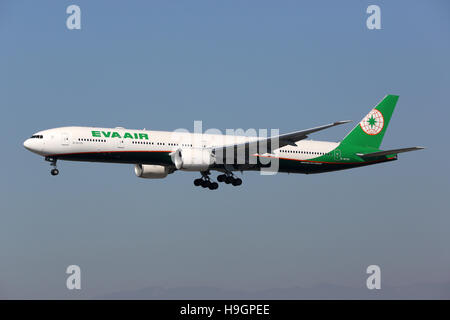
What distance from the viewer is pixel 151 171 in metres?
63.2

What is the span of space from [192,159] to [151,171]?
257 inches

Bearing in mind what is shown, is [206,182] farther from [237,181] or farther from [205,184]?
[237,181]

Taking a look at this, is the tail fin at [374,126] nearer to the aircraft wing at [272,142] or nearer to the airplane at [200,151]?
the airplane at [200,151]

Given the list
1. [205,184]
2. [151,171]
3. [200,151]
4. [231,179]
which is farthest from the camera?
[151,171]

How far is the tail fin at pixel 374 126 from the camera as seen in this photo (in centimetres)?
6738

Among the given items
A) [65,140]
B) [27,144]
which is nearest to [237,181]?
[65,140]

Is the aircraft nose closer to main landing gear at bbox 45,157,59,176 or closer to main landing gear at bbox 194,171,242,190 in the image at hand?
main landing gear at bbox 45,157,59,176

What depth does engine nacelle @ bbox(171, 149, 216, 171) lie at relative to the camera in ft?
189

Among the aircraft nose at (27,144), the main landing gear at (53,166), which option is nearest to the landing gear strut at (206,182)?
the main landing gear at (53,166)

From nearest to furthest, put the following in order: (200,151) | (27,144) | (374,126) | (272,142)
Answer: (27,144)
(272,142)
(200,151)
(374,126)

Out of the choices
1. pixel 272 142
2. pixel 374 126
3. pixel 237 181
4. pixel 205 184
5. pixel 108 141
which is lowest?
pixel 205 184
